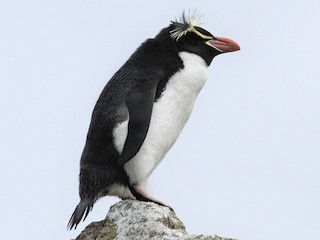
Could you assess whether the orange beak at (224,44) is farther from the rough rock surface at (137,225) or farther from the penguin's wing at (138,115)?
the rough rock surface at (137,225)

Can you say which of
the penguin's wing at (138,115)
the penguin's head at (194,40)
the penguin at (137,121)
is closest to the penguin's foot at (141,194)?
the penguin at (137,121)

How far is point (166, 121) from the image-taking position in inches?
291

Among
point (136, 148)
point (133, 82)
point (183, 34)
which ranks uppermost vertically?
point (183, 34)

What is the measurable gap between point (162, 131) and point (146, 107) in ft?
0.98

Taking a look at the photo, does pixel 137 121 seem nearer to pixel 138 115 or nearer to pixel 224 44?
pixel 138 115

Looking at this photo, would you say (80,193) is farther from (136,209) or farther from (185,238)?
(185,238)

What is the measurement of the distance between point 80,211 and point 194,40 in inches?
80.8

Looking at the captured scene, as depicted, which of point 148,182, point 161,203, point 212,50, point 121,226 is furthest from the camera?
point 212,50

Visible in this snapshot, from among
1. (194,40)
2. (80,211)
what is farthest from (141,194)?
(194,40)

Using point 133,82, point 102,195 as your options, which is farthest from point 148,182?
point 133,82

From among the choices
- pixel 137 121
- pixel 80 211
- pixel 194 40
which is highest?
pixel 194 40

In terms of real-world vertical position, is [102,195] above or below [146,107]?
below

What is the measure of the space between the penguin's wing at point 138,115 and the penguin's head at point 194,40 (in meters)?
0.70

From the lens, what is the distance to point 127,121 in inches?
282
